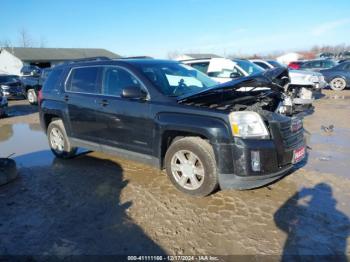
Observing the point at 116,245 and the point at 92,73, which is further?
the point at 92,73

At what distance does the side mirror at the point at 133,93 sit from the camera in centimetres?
450

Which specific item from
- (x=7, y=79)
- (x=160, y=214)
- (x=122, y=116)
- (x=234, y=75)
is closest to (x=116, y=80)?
(x=122, y=116)

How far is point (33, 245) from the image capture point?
132 inches

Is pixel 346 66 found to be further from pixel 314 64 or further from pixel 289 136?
pixel 289 136

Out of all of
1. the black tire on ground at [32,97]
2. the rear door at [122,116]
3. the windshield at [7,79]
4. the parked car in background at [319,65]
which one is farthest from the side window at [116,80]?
the parked car in background at [319,65]

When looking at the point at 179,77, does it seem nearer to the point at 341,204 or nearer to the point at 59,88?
the point at 59,88

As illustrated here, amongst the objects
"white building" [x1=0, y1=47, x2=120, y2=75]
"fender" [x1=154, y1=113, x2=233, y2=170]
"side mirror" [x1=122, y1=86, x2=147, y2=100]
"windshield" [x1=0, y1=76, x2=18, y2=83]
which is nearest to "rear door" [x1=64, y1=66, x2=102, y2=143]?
"side mirror" [x1=122, y1=86, x2=147, y2=100]

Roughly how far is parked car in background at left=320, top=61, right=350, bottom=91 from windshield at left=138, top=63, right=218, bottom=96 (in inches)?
571

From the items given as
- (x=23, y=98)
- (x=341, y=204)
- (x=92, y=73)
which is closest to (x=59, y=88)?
(x=92, y=73)

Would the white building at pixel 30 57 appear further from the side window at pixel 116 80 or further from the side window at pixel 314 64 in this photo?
the side window at pixel 116 80

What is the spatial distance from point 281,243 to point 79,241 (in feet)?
6.72

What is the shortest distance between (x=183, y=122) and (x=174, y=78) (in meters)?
1.19

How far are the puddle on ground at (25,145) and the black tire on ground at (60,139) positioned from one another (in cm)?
23

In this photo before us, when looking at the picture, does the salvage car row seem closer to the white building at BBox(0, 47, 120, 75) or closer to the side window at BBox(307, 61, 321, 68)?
the side window at BBox(307, 61, 321, 68)
